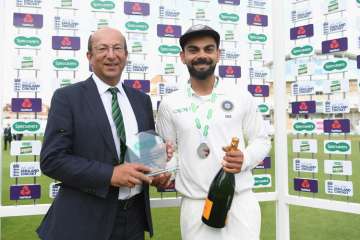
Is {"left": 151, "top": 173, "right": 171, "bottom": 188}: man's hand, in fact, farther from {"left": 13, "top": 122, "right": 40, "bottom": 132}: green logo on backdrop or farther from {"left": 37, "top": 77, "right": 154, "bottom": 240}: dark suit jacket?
{"left": 13, "top": 122, "right": 40, "bottom": 132}: green logo on backdrop

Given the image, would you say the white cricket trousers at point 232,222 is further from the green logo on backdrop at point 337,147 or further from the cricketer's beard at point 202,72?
the green logo on backdrop at point 337,147

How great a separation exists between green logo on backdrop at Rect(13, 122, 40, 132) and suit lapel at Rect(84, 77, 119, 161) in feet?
3.31

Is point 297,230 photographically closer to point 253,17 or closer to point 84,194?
point 253,17

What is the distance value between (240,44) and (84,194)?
203cm

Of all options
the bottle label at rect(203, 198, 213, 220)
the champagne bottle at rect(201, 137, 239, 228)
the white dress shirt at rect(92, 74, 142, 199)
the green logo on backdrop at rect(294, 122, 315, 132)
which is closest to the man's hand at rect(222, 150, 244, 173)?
the champagne bottle at rect(201, 137, 239, 228)

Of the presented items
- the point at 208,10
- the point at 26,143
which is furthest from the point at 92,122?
the point at 208,10

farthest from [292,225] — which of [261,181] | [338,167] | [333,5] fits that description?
[333,5]

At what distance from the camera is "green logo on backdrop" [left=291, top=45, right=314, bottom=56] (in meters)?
2.95

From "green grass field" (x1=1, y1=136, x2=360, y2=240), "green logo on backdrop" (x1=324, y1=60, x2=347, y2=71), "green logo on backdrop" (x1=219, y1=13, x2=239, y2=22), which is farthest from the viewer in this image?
"green grass field" (x1=1, y1=136, x2=360, y2=240)

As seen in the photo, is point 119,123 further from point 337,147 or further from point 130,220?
point 337,147

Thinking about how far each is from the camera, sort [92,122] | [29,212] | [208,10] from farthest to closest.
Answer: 1. [208,10]
2. [29,212]
3. [92,122]

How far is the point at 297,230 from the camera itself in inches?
179

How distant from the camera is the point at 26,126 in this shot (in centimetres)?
253

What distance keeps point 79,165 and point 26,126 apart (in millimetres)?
1181
